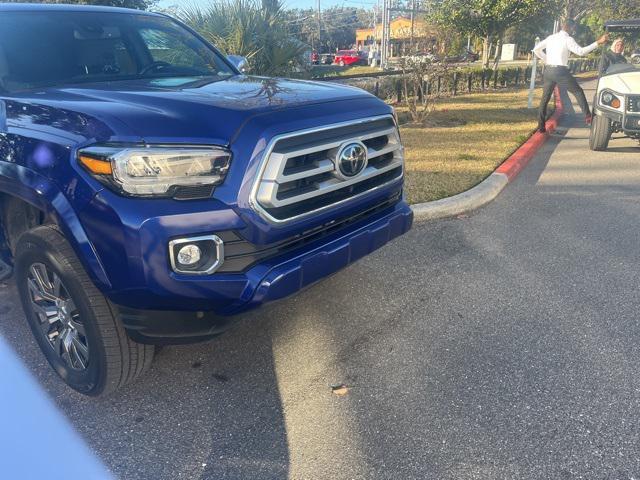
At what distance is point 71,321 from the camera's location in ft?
8.78

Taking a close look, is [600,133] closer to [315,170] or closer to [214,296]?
[315,170]

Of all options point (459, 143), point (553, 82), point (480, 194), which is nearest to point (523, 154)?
point (459, 143)

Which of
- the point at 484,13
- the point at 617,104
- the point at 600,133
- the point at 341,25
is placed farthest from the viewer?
the point at 341,25

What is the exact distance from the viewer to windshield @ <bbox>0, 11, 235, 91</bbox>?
3.33m

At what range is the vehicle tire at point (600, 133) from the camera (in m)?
7.94

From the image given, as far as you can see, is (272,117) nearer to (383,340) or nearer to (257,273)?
(257,273)

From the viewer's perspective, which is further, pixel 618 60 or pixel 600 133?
pixel 618 60

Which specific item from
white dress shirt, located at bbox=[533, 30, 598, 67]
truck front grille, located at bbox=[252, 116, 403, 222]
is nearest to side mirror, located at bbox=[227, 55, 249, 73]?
truck front grille, located at bbox=[252, 116, 403, 222]

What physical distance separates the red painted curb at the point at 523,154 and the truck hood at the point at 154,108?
4262 millimetres

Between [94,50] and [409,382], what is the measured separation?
10.1 feet

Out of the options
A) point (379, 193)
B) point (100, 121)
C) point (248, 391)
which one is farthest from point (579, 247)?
point (100, 121)

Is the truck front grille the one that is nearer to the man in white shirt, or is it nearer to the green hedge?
the man in white shirt

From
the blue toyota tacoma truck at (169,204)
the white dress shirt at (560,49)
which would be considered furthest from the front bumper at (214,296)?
the white dress shirt at (560,49)

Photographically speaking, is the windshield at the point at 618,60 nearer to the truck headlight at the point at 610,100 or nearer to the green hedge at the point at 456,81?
the truck headlight at the point at 610,100
